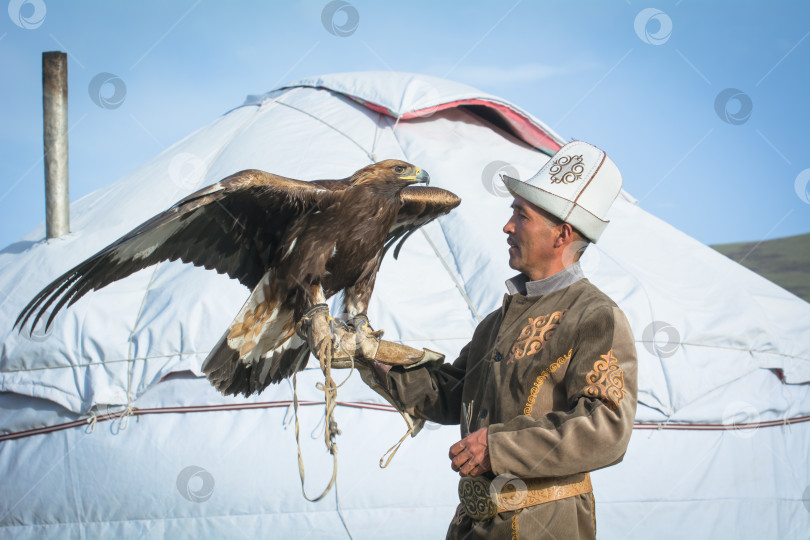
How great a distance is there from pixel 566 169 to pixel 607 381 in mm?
607

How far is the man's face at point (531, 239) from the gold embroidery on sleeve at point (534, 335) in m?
0.15

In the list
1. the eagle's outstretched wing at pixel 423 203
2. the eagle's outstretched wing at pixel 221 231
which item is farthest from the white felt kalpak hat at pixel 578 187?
the eagle's outstretched wing at pixel 423 203

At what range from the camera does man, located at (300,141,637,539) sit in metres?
1.75

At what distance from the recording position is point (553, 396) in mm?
1886

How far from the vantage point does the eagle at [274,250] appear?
8.64ft

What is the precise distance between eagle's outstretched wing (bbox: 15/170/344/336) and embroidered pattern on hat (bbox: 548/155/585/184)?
0.93m

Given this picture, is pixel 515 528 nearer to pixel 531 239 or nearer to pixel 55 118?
pixel 531 239

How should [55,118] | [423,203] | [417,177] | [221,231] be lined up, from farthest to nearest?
[55,118] < [423,203] < [417,177] < [221,231]

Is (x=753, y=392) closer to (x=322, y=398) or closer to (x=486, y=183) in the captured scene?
(x=486, y=183)

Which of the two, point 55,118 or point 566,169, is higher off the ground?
point 55,118

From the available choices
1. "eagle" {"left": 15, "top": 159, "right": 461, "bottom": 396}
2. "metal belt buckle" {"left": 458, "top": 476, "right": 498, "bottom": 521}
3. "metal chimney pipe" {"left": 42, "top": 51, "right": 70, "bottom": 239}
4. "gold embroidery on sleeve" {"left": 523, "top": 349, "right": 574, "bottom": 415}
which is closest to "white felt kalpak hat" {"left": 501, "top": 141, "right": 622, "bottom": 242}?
"gold embroidery on sleeve" {"left": 523, "top": 349, "right": 574, "bottom": 415}

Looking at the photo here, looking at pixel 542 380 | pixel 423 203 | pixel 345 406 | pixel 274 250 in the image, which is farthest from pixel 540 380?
pixel 345 406

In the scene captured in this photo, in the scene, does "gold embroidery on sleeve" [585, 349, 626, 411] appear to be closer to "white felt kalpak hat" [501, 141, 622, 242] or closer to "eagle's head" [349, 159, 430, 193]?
"white felt kalpak hat" [501, 141, 622, 242]

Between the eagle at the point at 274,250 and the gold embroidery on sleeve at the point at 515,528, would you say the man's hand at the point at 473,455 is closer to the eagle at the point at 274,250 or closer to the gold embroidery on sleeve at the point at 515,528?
the gold embroidery on sleeve at the point at 515,528
